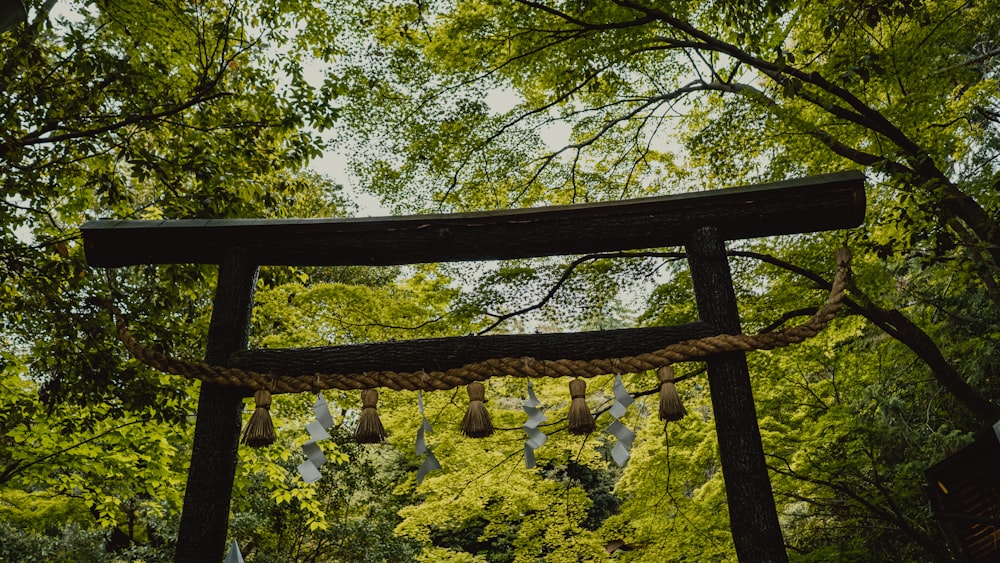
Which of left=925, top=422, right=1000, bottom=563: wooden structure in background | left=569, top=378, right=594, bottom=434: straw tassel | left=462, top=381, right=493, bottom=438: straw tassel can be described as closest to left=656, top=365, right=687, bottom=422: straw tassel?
left=569, top=378, right=594, bottom=434: straw tassel

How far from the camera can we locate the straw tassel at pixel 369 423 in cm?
193

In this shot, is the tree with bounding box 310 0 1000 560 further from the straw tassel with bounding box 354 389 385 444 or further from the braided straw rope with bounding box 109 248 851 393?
the straw tassel with bounding box 354 389 385 444

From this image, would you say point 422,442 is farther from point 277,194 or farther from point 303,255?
point 277,194

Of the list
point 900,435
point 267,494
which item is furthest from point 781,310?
point 267,494

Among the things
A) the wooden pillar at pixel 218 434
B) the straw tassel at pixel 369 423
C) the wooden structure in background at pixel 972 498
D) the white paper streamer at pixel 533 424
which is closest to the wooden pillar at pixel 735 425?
the white paper streamer at pixel 533 424

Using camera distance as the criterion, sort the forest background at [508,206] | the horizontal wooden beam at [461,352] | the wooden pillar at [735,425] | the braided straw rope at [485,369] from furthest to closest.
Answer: the forest background at [508,206] < the horizontal wooden beam at [461,352] < the braided straw rope at [485,369] < the wooden pillar at [735,425]

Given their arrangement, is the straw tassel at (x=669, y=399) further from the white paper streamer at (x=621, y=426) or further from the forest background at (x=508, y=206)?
the forest background at (x=508, y=206)

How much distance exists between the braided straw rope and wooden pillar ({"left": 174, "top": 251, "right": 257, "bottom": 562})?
3.7 inches

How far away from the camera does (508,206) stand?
5691 millimetres

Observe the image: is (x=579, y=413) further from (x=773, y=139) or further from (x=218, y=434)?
(x=773, y=139)

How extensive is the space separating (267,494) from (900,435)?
7.92 meters

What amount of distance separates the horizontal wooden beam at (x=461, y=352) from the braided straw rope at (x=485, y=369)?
0.22ft

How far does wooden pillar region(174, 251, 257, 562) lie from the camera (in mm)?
1851

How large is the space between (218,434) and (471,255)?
1.09 m
